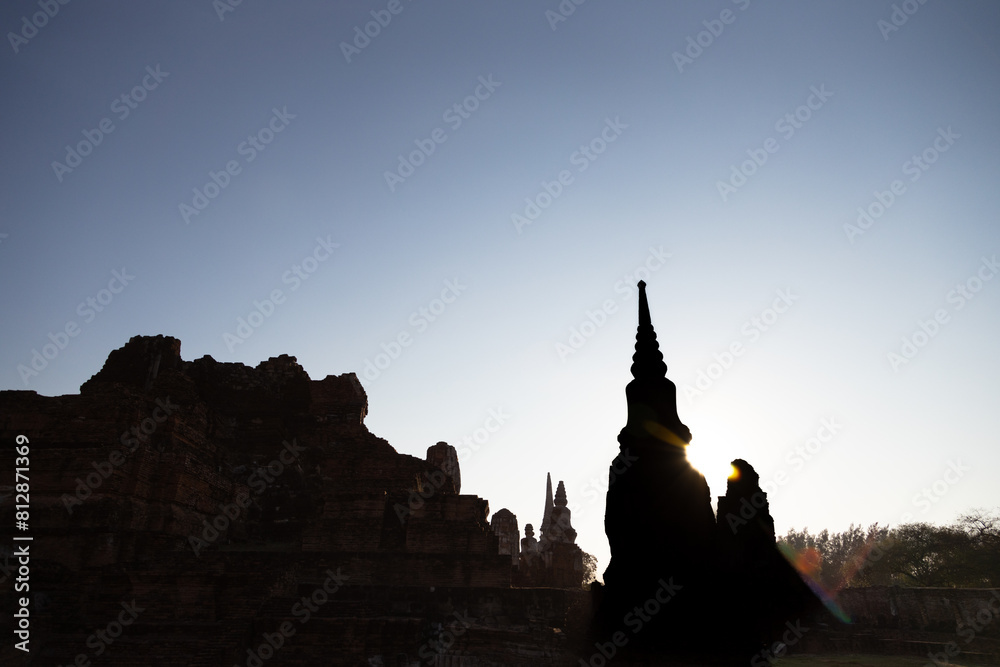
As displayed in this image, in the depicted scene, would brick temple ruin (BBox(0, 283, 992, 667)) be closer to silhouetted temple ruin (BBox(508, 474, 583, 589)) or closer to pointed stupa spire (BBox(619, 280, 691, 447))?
pointed stupa spire (BBox(619, 280, 691, 447))

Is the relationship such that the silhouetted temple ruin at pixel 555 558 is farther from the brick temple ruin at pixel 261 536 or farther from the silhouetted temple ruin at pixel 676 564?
the silhouetted temple ruin at pixel 676 564

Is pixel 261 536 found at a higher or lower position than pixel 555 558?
higher

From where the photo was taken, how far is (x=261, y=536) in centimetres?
1838

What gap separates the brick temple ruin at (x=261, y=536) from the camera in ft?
35.1

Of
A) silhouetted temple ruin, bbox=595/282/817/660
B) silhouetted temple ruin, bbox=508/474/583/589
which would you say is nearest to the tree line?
silhouetted temple ruin, bbox=508/474/583/589

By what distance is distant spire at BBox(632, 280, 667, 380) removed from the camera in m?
2.22

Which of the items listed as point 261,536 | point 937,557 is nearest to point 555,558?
point 261,536

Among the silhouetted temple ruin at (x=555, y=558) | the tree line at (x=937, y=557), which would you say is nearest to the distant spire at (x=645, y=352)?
the silhouetted temple ruin at (x=555, y=558)

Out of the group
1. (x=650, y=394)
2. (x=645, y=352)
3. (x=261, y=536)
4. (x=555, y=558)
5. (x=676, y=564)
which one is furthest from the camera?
(x=555, y=558)

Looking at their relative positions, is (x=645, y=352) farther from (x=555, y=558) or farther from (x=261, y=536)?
(x=555, y=558)

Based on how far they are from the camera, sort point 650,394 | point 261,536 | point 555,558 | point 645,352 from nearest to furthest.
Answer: point 650,394, point 645,352, point 261,536, point 555,558

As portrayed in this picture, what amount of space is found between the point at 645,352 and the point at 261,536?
18922 mm

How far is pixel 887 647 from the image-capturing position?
1945 cm

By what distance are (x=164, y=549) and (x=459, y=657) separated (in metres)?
8.81
